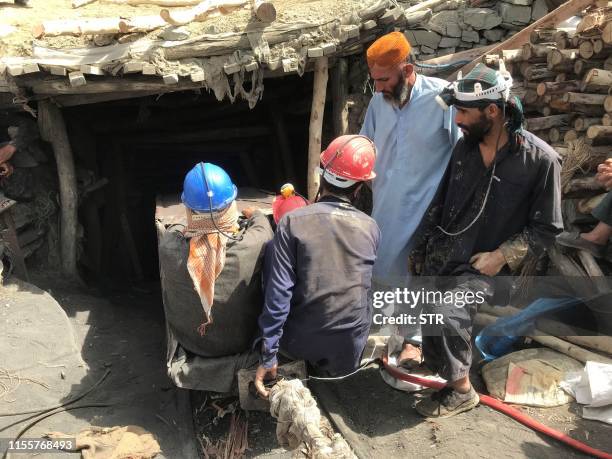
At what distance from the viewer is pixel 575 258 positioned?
4.73 metres

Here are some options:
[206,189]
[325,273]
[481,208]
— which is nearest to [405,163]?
[481,208]

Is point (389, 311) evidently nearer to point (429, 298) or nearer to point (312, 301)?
point (429, 298)

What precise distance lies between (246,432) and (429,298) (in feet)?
4.80

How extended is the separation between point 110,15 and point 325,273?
15.6 feet

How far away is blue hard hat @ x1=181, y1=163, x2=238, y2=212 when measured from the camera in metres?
3.43

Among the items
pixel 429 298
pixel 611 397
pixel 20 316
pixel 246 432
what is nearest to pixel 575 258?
pixel 611 397

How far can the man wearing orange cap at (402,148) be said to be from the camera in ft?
13.0

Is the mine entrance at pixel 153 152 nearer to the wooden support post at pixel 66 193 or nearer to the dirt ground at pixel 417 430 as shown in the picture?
the wooden support post at pixel 66 193

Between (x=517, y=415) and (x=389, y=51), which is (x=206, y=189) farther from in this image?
(x=517, y=415)

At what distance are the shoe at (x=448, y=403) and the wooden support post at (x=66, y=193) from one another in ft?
14.5

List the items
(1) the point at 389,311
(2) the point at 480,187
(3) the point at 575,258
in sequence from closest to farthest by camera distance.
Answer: (2) the point at 480,187, (1) the point at 389,311, (3) the point at 575,258

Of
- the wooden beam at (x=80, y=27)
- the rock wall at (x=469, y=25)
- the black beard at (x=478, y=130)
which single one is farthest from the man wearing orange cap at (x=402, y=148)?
the rock wall at (x=469, y=25)

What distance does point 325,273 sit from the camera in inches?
130

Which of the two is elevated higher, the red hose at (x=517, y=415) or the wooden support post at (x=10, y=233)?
the wooden support post at (x=10, y=233)
